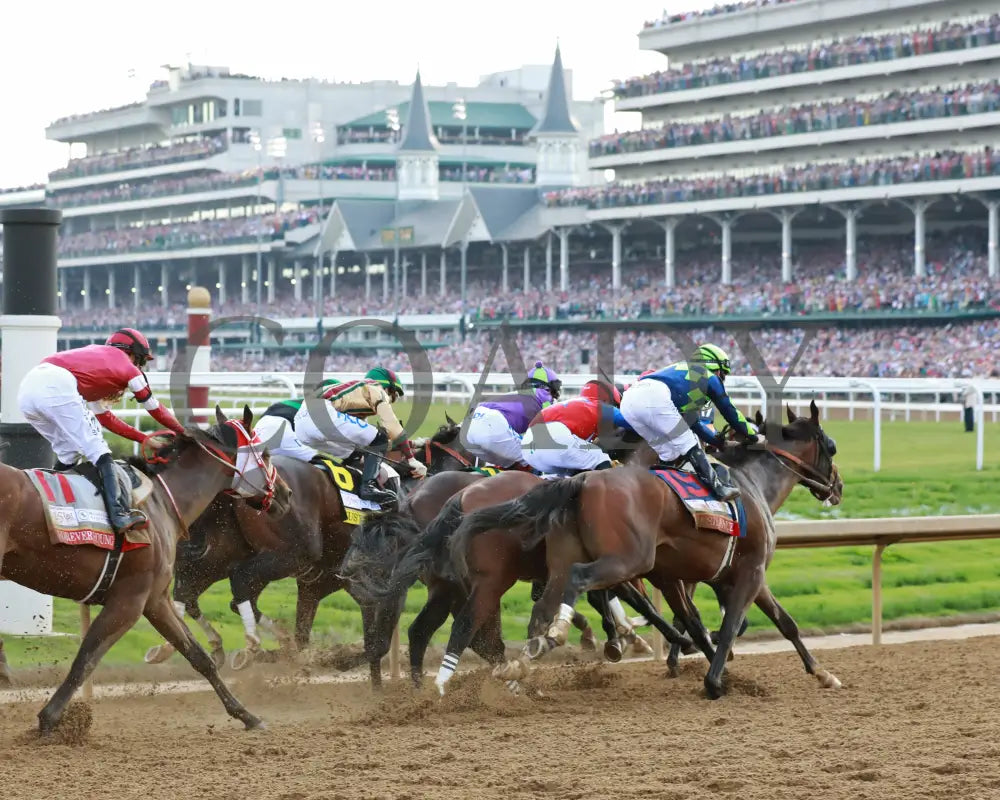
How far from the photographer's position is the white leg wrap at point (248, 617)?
7691 millimetres

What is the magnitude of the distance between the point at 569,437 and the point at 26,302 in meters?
2.93

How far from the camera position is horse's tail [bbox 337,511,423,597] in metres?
7.18

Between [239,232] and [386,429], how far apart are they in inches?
2355

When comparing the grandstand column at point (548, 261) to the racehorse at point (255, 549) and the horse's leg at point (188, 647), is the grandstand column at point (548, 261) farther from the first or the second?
the horse's leg at point (188, 647)

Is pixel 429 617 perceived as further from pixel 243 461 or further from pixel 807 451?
pixel 807 451

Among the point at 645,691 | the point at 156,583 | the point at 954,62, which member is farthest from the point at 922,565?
the point at 954,62

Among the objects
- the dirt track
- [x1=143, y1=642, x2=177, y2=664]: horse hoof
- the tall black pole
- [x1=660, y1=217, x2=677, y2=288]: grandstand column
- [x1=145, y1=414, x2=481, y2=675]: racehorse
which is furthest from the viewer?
[x1=660, y1=217, x2=677, y2=288]: grandstand column

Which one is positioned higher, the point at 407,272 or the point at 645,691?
the point at 407,272

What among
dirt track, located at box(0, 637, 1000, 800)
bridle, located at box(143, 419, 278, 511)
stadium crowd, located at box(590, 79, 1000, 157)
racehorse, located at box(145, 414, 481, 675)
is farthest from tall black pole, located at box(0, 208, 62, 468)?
stadium crowd, located at box(590, 79, 1000, 157)

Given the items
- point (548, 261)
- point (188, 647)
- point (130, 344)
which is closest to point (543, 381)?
point (130, 344)

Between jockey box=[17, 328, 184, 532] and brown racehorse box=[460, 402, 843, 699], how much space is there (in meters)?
1.51

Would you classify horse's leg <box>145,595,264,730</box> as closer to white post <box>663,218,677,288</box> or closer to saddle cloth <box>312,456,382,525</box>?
saddle cloth <box>312,456,382,525</box>

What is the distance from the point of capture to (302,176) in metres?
72.2

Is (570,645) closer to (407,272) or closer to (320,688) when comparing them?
(320,688)
